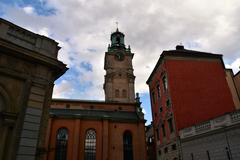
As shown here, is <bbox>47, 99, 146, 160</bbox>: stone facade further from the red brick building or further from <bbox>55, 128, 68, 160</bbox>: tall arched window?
the red brick building

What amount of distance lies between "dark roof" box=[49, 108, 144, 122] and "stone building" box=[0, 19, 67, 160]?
72.1 feet

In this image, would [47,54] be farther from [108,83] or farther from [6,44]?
[108,83]

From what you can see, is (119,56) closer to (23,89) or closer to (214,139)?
(214,139)

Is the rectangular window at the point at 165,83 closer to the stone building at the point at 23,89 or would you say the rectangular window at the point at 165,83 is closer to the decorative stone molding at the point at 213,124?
the decorative stone molding at the point at 213,124

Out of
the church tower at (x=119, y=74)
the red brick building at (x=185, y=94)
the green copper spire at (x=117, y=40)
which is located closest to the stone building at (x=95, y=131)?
the red brick building at (x=185, y=94)

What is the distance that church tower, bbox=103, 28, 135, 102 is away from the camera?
48531 millimetres

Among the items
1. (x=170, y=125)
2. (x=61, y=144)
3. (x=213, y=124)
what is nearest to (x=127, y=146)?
(x=61, y=144)

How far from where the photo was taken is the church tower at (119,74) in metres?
48.5

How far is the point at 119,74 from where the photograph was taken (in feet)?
169

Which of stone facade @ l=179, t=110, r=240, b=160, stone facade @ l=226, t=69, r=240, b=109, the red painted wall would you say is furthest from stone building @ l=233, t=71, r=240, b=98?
stone facade @ l=179, t=110, r=240, b=160

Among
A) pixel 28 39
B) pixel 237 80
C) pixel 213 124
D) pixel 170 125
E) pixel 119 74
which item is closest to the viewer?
pixel 28 39

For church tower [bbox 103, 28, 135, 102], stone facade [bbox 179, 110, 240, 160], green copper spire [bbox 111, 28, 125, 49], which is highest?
green copper spire [bbox 111, 28, 125, 49]

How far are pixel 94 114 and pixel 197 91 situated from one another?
1735 centimetres

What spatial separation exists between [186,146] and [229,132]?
18.1 feet
